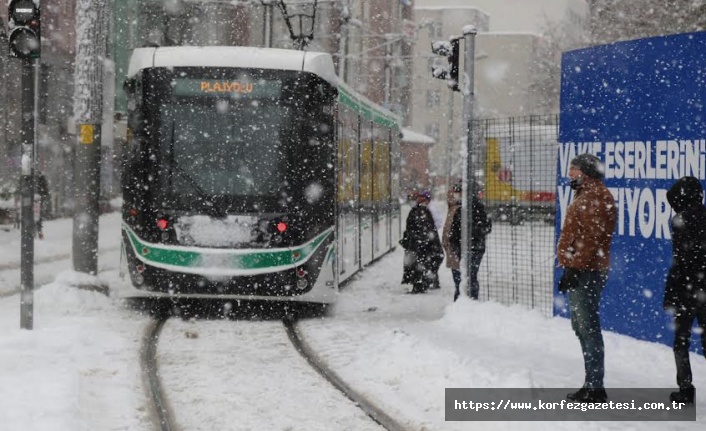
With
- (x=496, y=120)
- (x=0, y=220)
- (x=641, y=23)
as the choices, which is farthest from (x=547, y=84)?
(x=496, y=120)

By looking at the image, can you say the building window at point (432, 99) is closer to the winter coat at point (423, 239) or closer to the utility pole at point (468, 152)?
the winter coat at point (423, 239)

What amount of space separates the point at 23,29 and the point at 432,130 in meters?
81.4

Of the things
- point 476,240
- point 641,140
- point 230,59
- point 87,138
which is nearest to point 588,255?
point 641,140

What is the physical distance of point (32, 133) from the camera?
418 inches

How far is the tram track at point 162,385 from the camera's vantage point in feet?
23.8

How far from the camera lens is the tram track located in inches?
286

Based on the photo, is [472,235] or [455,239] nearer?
[472,235]

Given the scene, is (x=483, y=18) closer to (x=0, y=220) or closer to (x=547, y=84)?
(x=547, y=84)

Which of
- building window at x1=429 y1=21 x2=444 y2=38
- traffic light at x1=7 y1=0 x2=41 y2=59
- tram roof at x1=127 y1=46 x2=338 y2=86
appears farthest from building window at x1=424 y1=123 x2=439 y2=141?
traffic light at x1=7 y1=0 x2=41 y2=59

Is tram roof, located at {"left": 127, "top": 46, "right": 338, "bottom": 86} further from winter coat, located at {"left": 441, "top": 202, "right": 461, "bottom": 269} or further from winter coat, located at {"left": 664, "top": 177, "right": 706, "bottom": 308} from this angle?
winter coat, located at {"left": 664, "top": 177, "right": 706, "bottom": 308}

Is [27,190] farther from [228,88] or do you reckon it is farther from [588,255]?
[588,255]

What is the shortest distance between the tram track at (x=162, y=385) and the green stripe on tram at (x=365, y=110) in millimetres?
3617

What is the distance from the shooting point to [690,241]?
24.9 feet

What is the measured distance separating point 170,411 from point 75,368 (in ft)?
5.51
